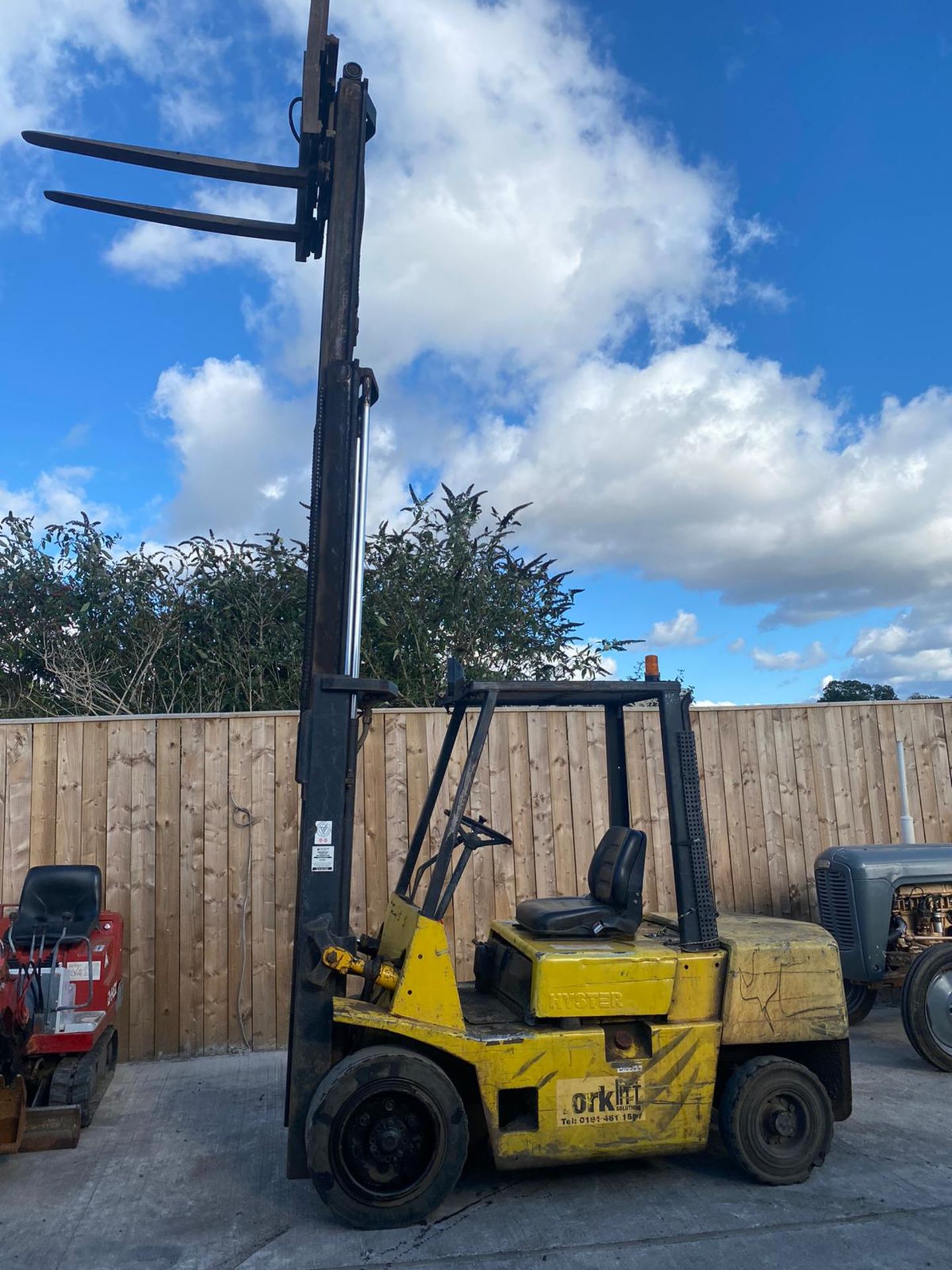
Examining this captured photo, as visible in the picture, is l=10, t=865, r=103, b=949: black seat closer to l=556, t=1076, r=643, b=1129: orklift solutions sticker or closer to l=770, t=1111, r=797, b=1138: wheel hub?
l=556, t=1076, r=643, b=1129: orklift solutions sticker

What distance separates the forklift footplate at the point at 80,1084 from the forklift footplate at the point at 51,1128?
0.21 feet

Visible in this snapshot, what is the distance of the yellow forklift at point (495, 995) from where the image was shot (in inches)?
165

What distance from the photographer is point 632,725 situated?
8.01m

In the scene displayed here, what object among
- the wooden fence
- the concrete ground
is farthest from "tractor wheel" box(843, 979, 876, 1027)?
the concrete ground

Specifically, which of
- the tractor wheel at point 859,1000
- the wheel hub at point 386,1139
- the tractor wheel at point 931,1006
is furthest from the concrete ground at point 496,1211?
the tractor wheel at point 859,1000

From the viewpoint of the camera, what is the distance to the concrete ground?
3.86 meters

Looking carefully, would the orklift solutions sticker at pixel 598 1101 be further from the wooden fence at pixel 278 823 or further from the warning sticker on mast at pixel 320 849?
the wooden fence at pixel 278 823

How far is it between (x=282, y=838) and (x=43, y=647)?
4.01 m

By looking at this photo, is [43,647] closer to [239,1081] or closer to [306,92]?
[239,1081]

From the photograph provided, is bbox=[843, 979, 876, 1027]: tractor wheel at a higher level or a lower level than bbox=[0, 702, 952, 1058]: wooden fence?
lower

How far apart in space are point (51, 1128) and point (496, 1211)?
2384 millimetres

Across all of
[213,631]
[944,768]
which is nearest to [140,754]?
[213,631]

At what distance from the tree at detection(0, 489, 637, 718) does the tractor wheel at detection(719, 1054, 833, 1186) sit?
18.5 ft

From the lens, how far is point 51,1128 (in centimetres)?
504
